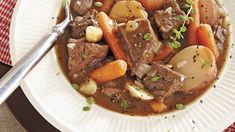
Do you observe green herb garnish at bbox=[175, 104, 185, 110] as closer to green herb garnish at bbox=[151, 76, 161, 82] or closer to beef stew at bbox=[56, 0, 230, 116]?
beef stew at bbox=[56, 0, 230, 116]

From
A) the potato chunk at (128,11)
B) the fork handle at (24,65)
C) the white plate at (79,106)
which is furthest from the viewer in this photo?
the potato chunk at (128,11)

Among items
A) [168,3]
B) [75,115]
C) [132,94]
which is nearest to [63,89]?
[75,115]

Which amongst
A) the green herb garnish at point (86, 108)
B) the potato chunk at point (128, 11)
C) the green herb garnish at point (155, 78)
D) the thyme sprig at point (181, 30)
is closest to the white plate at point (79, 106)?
the green herb garnish at point (86, 108)

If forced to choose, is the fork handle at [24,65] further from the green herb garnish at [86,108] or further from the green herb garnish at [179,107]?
Result: the green herb garnish at [179,107]

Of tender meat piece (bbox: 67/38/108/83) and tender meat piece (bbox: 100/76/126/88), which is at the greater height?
tender meat piece (bbox: 67/38/108/83)

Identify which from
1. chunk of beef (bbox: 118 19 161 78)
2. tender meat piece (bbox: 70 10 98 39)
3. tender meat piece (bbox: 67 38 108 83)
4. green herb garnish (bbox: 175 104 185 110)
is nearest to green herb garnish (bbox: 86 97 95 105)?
tender meat piece (bbox: 67 38 108 83)

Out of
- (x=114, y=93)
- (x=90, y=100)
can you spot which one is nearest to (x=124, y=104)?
(x=114, y=93)
